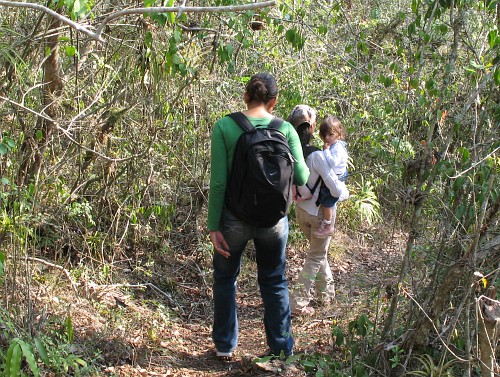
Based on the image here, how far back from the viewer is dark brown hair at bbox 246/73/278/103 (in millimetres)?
4344

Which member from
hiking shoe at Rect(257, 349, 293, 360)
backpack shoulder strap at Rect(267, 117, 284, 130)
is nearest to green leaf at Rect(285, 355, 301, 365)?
hiking shoe at Rect(257, 349, 293, 360)

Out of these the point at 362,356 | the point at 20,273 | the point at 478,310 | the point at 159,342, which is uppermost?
the point at 478,310

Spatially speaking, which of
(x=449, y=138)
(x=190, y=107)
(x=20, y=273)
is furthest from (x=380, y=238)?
(x=20, y=273)

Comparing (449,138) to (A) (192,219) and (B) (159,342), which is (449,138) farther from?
(A) (192,219)

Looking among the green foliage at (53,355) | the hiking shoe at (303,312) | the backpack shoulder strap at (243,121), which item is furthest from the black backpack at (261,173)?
the hiking shoe at (303,312)

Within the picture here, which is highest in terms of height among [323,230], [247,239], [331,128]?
[331,128]

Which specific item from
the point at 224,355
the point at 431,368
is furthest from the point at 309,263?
the point at 431,368

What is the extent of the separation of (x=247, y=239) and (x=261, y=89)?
40.3 inches

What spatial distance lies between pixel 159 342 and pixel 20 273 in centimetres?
127

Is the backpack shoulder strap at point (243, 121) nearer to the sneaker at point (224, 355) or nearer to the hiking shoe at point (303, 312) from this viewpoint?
the sneaker at point (224, 355)

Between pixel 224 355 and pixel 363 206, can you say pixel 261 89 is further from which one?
pixel 363 206

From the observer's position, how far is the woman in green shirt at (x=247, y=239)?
4.31 meters

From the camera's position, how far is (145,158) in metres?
6.14

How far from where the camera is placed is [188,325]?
5.70 meters
